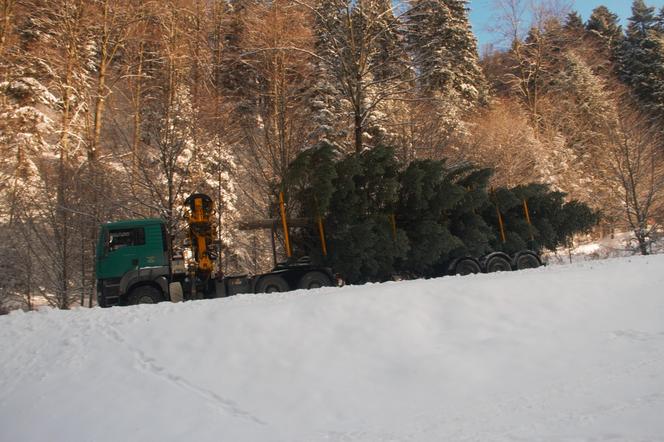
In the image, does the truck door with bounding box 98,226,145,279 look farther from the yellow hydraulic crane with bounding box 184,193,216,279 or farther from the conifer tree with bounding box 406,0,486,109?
the conifer tree with bounding box 406,0,486,109

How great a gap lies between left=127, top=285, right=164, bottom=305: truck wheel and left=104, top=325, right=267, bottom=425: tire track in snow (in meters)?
4.53

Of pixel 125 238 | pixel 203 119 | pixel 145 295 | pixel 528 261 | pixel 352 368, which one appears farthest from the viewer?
pixel 203 119

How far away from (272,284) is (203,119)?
10.7m

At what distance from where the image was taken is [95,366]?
5.96 metres

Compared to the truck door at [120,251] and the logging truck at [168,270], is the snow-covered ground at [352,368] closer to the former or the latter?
the logging truck at [168,270]

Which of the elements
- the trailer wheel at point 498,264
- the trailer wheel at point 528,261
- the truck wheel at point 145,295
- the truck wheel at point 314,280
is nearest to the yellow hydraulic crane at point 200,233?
the truck wheel at point 145,295

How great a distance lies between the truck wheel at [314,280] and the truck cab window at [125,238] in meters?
3.92

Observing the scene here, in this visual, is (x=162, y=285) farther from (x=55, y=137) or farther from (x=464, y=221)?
(x=55, y=137)

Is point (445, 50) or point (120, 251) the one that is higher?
point (445, 50)

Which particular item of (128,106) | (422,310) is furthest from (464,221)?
(128,106)

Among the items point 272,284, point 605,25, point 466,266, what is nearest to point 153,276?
point 272,284

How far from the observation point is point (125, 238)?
11.5m

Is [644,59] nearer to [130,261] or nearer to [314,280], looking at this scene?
[314,280]

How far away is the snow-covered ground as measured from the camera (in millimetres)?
4742
